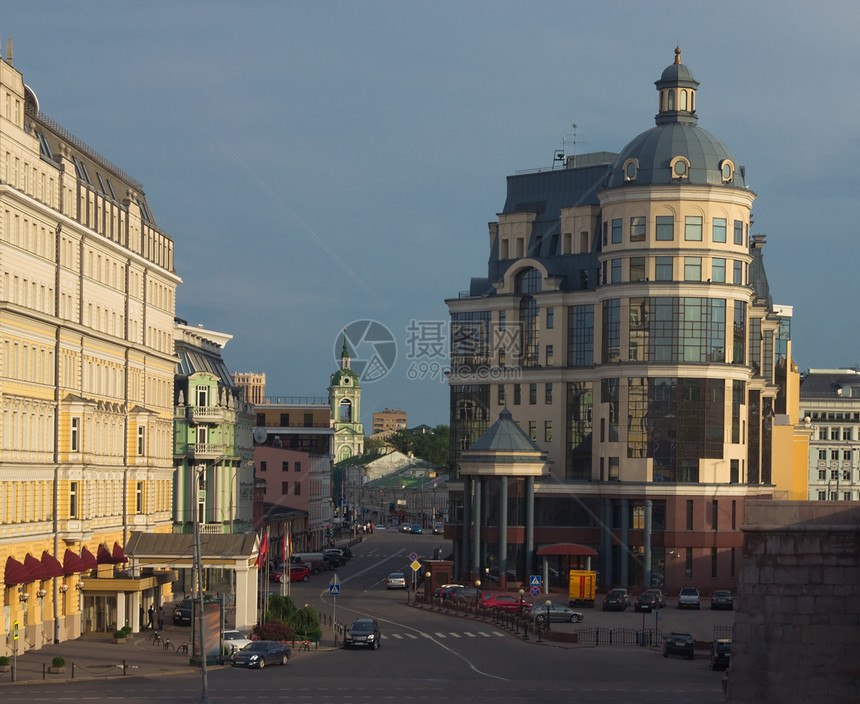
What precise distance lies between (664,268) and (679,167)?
7.48 m

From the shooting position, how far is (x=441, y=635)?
266 feet

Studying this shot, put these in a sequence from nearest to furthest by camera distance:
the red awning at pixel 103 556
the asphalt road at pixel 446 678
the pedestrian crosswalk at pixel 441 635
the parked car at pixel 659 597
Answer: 1. the asphalt road at pixel 446 678
2. the red awning at pixel 103 556
3. the pedestrian crosswalk at pixel 441 635
4. the parked car at pixel 659 597

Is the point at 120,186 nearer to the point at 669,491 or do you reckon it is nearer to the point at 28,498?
the point at 28,498

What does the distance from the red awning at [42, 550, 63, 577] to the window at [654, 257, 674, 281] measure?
54.5 m

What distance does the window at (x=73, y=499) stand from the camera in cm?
7498

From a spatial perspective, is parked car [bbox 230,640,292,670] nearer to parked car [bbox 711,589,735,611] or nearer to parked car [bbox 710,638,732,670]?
parked car [bbox 710,638,732,670]

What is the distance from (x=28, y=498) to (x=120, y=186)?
26.2 m

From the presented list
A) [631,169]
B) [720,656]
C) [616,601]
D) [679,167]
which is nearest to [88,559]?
[720,656]

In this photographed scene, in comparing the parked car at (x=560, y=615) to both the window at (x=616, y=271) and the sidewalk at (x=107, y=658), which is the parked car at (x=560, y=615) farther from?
the window at (x=616, y=271)

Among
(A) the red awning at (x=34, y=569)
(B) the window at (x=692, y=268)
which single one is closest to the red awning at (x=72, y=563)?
(A) the red awning at (x=34, y=569)

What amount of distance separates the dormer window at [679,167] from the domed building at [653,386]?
0.10m

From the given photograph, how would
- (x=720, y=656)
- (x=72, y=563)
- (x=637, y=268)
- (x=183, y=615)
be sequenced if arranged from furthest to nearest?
(x=637, y=268), (x=183, y=615), (x=72, y=563), (x=720, y=656)

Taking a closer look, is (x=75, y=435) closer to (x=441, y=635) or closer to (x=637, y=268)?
(x=441, y=635)

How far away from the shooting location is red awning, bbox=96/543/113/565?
79.1 m
